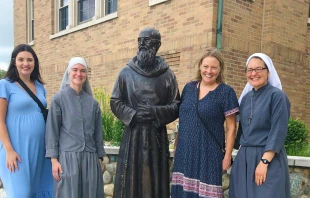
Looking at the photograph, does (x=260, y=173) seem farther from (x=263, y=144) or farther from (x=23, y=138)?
(x=23, y=138)

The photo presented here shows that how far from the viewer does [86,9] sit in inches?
394

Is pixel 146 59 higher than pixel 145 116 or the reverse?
higher

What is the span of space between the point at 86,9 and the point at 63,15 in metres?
1.31

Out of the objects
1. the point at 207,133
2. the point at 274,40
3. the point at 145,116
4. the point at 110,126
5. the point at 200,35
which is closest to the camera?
the point at 207,133

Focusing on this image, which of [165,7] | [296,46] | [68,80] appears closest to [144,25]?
[165,7]

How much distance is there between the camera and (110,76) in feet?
27.8

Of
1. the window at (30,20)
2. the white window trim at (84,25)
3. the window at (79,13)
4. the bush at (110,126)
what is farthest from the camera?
the window at (30,20)

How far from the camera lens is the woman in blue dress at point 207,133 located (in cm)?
278

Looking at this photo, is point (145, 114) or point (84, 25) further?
point (84, 25)

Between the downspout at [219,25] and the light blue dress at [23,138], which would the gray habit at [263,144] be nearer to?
the light blue dress at [23,138]

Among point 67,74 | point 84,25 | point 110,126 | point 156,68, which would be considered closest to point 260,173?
point 156,68

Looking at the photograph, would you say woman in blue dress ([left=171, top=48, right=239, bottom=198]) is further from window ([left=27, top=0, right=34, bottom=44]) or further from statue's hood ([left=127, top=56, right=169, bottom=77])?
window ([left=27, top=0, right=34, bottom=44])

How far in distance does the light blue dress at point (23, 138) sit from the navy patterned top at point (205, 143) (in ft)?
4.53

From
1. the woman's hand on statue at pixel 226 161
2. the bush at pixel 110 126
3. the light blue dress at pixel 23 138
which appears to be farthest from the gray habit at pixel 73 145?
the bush at pixel 110 126
